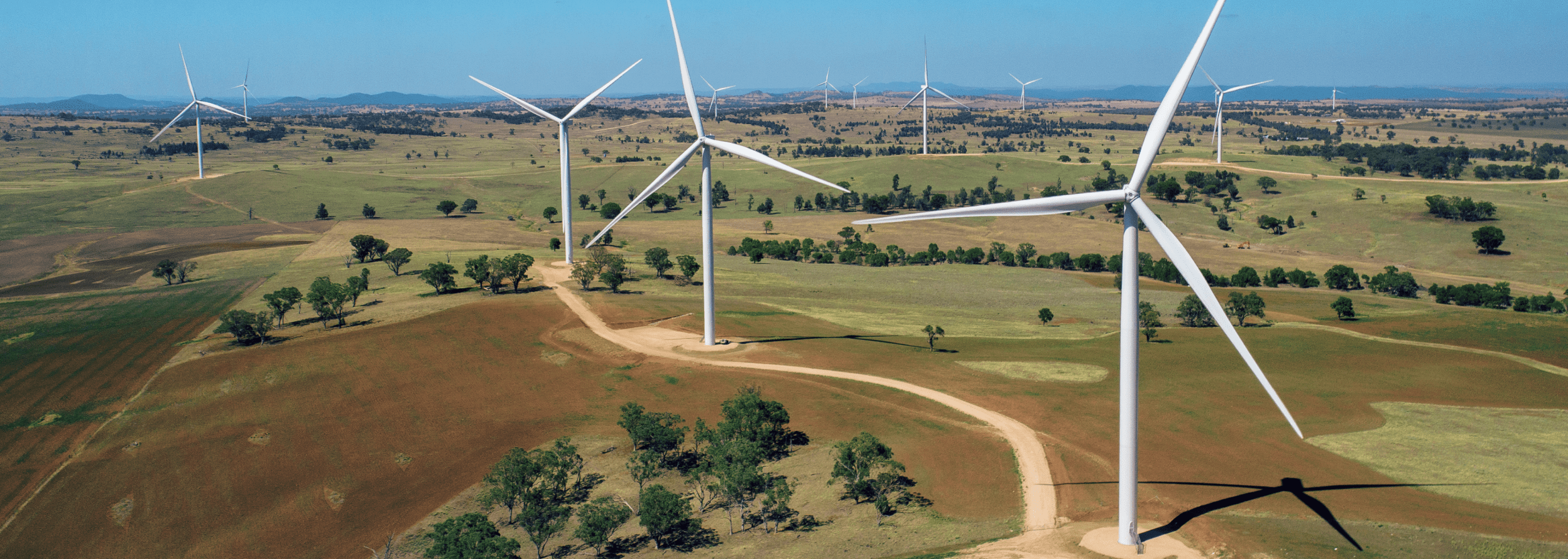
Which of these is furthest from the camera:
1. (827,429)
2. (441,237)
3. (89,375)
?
(441,237)

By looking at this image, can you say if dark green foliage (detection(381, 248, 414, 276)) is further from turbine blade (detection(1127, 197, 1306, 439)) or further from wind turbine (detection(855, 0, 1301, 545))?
turbine blade (detection(1127, 197, 1306, 439))

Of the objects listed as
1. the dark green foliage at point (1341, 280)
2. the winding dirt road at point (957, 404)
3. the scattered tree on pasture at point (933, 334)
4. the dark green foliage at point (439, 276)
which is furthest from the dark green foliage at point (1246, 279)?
the dark green foliage at point (439, 276)

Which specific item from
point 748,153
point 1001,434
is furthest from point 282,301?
point 1001,434

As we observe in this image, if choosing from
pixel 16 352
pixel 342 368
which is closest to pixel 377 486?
pixel 342 368

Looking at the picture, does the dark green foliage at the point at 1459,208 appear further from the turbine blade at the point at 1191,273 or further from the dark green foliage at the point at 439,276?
the dark green foliage at the point at 439,276

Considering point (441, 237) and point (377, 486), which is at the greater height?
point (441, 237)

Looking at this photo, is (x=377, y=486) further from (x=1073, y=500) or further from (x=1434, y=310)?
(x=1434, y=310)
